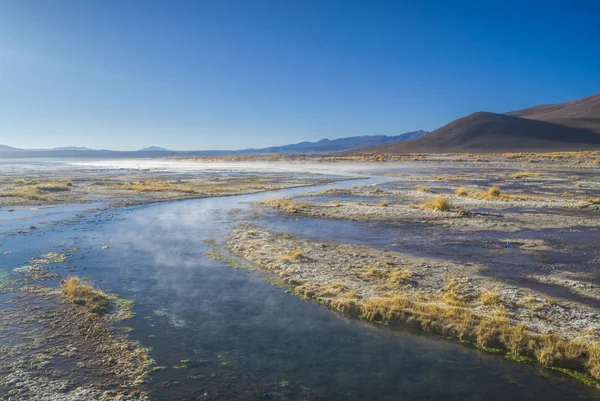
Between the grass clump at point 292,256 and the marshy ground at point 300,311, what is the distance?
95 millimetres

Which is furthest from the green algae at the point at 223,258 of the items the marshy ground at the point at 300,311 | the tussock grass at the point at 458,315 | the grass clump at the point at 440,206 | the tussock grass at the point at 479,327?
the grass clump at the point at 440,206

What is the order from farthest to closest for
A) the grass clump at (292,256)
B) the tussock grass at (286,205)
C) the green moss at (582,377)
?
the tussock grass at (286,205), the grass clump at (292,256), the green moss at (582,377)

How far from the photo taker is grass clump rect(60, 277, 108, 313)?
11352 millimetres

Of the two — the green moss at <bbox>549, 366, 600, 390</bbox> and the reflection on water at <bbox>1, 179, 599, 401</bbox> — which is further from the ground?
the reflection on water at <bbox>1, 179, 599, 401</bbox>

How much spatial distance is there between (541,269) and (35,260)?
19.7 m

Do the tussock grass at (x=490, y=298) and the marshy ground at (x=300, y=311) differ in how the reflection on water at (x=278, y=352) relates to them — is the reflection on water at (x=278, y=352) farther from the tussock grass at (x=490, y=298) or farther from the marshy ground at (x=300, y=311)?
the tussock grass at (x=490, y=298)

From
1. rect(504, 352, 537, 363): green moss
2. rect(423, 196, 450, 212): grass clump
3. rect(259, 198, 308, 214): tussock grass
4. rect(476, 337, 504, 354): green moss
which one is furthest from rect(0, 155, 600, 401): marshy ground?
rect(259, 198, 308, 214): tussock grass

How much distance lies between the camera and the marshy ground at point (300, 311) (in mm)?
7945

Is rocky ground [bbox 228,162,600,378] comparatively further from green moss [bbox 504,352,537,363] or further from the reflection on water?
the reflection on water

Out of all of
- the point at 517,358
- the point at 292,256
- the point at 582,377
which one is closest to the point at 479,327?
the point at 517,358

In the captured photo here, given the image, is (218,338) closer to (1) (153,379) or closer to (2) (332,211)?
(1) (153,379)

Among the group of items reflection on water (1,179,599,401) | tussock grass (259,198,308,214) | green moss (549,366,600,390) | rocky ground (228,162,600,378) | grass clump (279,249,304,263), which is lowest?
green moss (549,366,600,390)

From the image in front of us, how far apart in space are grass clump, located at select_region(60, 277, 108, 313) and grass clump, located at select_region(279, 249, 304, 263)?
22.4 ft

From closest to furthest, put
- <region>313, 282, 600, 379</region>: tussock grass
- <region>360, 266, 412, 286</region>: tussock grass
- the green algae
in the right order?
1. <region>313, 282, 600, 379</region>: tussock grass
2. <region>360, 266, 412, 286</region>: tussock grass
3. the green algae
